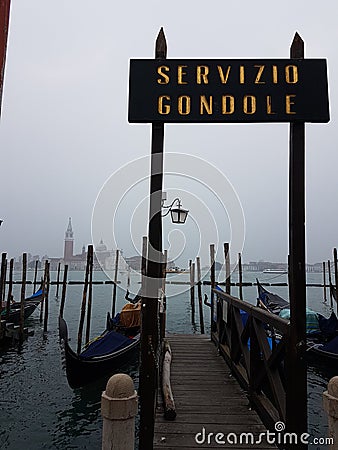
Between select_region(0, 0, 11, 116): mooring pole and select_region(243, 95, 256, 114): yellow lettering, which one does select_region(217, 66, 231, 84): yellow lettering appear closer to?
select_region(243, 95, 256, 114): yellow lettering

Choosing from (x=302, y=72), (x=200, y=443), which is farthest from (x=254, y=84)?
(x=200, y=443)

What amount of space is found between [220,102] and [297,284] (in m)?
1.54

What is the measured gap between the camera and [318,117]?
2.93 meters

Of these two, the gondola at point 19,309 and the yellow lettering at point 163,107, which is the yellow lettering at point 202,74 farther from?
the gondola at point 19,309

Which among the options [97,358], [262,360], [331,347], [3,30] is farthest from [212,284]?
[3,30]

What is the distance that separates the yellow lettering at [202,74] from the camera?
2.99 meters

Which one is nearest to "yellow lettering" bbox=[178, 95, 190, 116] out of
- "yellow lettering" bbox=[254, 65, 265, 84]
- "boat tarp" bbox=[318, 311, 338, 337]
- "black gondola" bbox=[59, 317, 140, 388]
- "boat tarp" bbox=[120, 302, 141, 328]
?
"yellow lettering" bbox=[254, 65, 265, 84]

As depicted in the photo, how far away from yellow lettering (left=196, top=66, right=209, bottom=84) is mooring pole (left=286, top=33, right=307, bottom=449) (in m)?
0.71

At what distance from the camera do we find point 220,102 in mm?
2967

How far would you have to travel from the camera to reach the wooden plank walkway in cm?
321

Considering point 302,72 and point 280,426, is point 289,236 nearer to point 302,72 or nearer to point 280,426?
point 302,72

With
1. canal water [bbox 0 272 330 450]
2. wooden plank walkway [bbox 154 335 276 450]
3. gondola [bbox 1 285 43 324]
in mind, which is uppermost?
wooden plank walkway [bbox 154 335 276 450]

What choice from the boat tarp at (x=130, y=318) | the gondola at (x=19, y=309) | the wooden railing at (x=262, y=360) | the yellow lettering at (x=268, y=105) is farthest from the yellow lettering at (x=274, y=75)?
the gondola at (x=19, y=309)

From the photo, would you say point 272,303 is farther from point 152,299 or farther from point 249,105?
point 249,105
